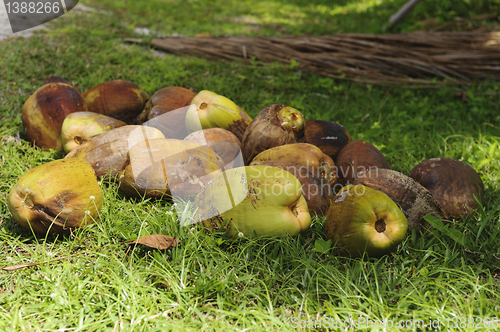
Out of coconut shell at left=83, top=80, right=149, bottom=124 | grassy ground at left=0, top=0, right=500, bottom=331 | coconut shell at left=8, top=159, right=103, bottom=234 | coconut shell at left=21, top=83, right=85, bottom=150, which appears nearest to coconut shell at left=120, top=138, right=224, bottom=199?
grassy ground at left=0, top=0, right=500, bottom=331

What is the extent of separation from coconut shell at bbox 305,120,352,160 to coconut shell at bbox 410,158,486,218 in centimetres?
58

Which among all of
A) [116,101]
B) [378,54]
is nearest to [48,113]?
[116,101]

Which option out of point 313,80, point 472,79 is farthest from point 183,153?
point 472,79

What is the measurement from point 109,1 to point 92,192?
7.01 m

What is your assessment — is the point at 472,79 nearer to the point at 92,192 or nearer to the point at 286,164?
the point at 286,164

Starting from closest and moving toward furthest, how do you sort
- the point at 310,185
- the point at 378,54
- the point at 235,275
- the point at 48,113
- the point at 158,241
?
the point at 235,275, the point at 158,241, the point at 310,185, the point at 48,113, the point at 378,54

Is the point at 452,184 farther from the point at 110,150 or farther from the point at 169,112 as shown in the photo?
the point at 110,150

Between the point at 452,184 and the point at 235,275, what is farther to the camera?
the point at 452,184

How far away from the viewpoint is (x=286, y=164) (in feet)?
6.98

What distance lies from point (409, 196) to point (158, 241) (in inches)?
56.7

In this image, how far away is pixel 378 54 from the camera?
472 cm

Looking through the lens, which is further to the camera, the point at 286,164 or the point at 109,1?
the point at 109,1

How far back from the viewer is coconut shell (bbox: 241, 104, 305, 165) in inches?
94.3

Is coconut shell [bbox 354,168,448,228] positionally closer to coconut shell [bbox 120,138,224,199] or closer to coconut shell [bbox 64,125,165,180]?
coconut shell [bbox 120,138,224,199]
